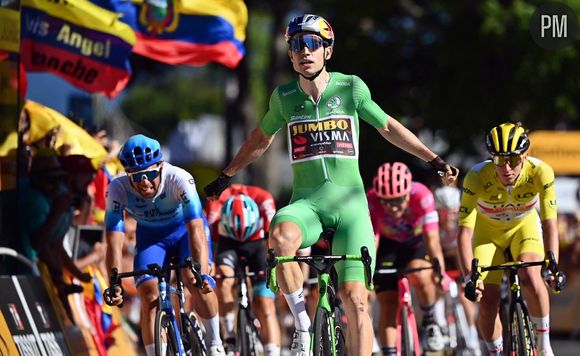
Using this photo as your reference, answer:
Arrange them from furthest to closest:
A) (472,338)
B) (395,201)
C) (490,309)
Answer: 1. (472,338)
2. (395,201)
3. (490,309)

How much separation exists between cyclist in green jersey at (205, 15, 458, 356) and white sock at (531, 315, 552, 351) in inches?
70.0

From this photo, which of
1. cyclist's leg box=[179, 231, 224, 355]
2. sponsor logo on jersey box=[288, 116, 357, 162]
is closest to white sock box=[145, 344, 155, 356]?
cyclist's leg box=[179, 231, 224, 355]

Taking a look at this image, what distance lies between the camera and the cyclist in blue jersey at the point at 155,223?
417 inches

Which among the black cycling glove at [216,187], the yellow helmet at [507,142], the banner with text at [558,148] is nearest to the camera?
the black cycling glove at [216,187]

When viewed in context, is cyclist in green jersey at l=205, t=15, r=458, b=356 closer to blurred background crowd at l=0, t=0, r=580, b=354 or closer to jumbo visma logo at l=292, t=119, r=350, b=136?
jumbo visma logo at l=292, t=119, r=350, b=136

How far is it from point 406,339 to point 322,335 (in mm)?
3252

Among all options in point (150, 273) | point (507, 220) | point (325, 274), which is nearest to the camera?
point (325, 274)

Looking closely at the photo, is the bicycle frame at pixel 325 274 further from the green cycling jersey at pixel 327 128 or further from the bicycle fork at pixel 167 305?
the bicycle fork at pixel 167 305

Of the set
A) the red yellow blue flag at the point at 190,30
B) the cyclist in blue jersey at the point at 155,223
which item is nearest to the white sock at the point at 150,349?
the cyclist in blue jersey at the point at 155,223

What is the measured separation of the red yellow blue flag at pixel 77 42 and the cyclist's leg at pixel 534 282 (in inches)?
250

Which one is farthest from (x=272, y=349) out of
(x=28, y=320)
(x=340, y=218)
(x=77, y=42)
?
(x=77, y=42)

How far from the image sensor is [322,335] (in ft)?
31.6

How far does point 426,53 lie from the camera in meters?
33.5

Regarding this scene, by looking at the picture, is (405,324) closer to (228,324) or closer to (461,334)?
(228,324)
